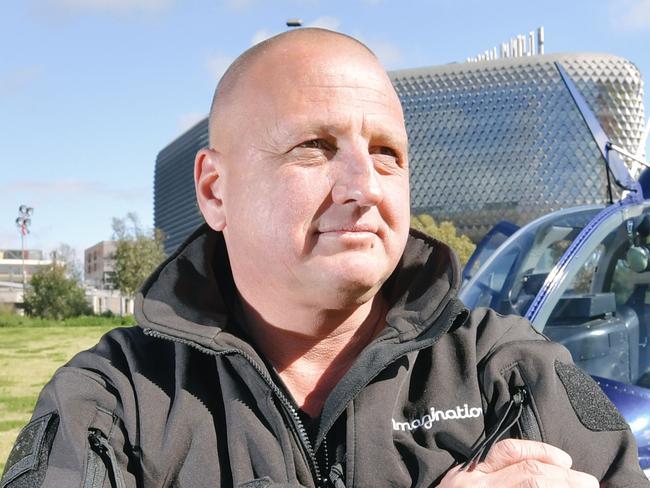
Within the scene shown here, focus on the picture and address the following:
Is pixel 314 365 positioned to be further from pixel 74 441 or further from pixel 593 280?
pixel 593 280

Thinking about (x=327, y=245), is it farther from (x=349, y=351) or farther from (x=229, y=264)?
(x=229, y=264)

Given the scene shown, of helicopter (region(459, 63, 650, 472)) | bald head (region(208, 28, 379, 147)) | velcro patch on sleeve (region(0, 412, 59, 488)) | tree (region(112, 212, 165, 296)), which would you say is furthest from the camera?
tree (region(112, 212, 165, 296))

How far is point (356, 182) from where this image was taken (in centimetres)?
127

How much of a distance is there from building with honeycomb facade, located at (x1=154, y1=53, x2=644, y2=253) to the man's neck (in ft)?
237

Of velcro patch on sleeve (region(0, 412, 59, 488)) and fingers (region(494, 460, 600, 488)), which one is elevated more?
velcro patch on sleeve (region(0, 412, 59, 488))

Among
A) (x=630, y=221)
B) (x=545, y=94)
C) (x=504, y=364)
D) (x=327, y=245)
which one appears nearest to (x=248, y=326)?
(x=327, y=245)

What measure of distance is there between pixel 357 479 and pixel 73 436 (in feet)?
1.54

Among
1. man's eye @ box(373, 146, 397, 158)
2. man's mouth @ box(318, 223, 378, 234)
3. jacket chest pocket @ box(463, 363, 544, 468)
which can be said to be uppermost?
man's eye @ box(373, 146, 397, 158)

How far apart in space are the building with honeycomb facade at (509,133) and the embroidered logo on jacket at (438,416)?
238ft

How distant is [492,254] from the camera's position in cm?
483

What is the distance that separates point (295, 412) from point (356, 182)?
0.41 meters

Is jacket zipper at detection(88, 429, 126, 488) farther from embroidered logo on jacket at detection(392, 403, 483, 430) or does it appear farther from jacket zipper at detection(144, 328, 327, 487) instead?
embroidered logo on jacket at detection(392, 403, 483, 430)

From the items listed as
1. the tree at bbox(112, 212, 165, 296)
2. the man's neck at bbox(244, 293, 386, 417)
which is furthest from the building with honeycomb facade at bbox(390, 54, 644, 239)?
the man's neck at bbox(244, 293, 386, 417)

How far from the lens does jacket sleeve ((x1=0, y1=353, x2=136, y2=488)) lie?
126 centimetres
